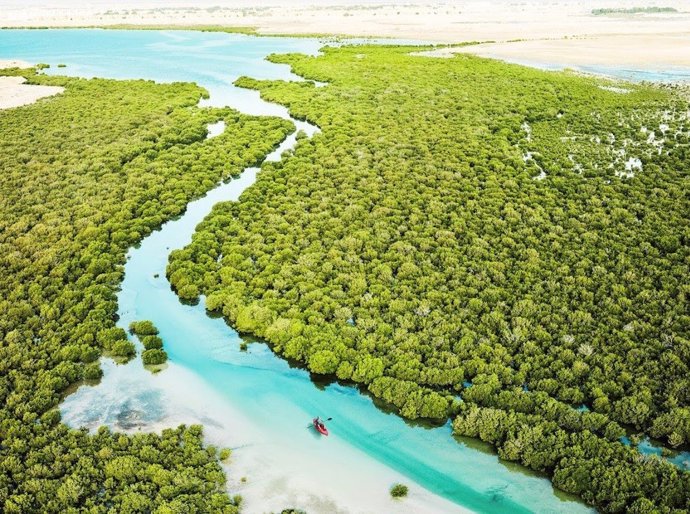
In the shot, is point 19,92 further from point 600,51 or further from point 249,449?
point 600,51

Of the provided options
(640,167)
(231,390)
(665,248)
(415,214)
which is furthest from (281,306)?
(640,167)

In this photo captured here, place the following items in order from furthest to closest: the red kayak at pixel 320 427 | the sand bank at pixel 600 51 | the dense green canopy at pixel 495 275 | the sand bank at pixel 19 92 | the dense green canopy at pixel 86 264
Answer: the sand bank at pixel 600 51 → the sand bank at pixel 19 92 → the red kayak at pixel 320 427 → the dense green canopy at pixel 495 275 → the dense green canopy at pixel 86 264

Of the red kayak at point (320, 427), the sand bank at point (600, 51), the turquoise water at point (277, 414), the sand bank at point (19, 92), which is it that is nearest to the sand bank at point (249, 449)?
the turquoise water at point (277, 414)

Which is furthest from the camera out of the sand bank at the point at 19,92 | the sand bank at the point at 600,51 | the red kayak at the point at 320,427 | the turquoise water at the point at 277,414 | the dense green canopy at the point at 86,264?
the sand bank at the point at 600,51

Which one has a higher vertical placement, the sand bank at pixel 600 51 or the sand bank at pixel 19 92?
the sand bank at pixel 600 51

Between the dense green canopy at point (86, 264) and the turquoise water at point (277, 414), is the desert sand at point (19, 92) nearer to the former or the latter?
the dense green canopy at point (86, 264)

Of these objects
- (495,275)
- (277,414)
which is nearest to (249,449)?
(277,414)

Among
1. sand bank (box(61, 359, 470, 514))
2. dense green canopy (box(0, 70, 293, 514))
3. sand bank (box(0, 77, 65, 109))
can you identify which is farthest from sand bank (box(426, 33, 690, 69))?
sand bank (box(61, 359, 470, 514))
